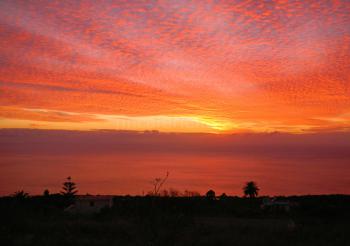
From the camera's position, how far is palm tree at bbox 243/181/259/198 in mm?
66550

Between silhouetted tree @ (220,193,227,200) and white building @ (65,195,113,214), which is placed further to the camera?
silhouetted tree @ (220,193,227,200)

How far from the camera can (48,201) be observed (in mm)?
47625

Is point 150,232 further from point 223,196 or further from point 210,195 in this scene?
point 223,196

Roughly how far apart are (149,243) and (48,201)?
125 ft

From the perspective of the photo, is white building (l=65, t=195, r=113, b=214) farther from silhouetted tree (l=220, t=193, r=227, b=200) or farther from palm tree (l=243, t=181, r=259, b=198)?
palm tree (l=243, t=181, r=259, b=198)

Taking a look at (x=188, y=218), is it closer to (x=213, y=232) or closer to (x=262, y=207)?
(x=213, y=232)

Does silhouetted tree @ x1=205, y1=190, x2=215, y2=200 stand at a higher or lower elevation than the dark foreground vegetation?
higher

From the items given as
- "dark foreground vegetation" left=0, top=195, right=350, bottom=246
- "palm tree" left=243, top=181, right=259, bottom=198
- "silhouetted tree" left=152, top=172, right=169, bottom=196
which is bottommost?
"dark foreground vegetation" left=0, top=195, right=350, bottom=246

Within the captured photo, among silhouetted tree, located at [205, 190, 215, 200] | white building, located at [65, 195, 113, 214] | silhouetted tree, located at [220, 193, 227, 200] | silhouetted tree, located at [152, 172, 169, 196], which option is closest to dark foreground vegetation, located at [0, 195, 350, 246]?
silhouetted tree, located at [152, 172, 169, 196]

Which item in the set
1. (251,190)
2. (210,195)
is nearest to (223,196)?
(251,190)

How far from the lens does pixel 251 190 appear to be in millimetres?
67000

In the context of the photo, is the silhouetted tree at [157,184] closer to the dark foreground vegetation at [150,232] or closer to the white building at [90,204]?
the dark foreground vegetation at [150,232]

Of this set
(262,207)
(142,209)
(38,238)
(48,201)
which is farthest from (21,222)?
(262,207)

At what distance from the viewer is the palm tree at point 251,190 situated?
218ft
